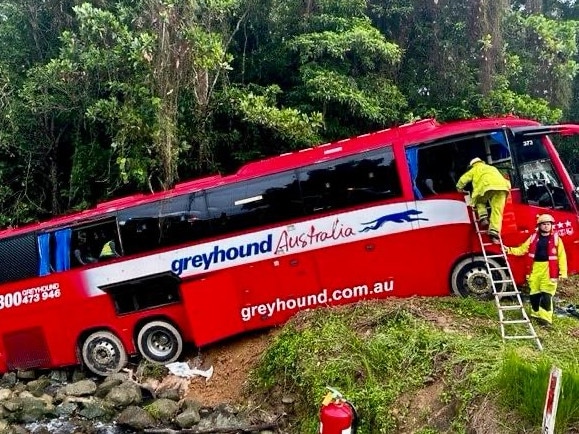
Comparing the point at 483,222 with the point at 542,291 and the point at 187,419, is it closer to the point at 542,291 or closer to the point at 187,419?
the point at 542,291

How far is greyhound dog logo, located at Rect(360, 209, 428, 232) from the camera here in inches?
318

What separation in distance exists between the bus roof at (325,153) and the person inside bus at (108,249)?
0.41 m

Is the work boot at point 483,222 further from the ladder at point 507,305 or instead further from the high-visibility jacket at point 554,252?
the high-visibility jacket at point 554,252

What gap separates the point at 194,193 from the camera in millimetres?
8719

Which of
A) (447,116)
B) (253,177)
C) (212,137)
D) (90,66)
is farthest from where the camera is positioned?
(447,116)

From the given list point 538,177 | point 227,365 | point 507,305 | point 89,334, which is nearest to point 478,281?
point 507,305

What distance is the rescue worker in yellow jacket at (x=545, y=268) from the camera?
22.9ft

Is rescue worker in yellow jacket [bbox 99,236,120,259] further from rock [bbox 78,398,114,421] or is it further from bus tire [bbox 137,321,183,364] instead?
rock [bbox 78,398,114,421]

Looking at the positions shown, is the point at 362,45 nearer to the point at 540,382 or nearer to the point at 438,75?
the point at 438,75

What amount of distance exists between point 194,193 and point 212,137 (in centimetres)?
357

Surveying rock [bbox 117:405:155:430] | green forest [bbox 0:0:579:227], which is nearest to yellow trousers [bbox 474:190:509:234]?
green forest [bbox 0:0:579:227]

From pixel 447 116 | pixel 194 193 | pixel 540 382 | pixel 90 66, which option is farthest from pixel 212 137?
pixel 540 382

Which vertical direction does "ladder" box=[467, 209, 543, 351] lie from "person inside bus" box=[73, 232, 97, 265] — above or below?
below

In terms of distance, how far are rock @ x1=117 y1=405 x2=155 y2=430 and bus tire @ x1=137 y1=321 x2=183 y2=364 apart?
159 centimetres
